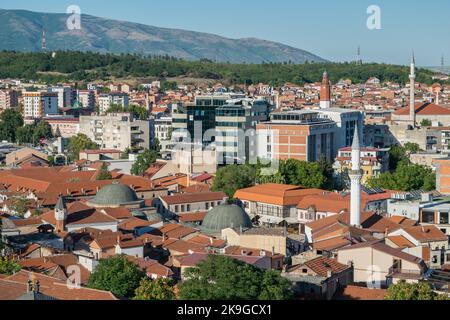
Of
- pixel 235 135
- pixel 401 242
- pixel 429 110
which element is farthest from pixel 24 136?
pixel 401 242

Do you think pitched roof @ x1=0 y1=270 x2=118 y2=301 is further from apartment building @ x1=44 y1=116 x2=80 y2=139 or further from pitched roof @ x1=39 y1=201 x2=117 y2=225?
apartment building @ x1=44 y1=116 x2=80 y2=139

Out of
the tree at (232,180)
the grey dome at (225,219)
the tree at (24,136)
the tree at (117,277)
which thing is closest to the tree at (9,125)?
the tree at (24,136)

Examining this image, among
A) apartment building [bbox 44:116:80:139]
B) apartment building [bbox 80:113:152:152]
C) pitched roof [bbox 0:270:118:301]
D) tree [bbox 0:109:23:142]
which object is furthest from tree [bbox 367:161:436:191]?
tree [bbox 0:109:23:142]

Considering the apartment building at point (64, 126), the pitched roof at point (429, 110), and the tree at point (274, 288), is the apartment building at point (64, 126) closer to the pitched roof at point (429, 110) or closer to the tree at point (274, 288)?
the pitched roof at point (429, 110)

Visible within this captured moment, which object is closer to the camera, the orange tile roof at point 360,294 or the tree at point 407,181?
the orange tile roof at point 360,294

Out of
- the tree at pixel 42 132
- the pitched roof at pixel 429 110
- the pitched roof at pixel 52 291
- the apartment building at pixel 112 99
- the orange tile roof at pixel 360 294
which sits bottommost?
the orange tile roof at pixel 360 294

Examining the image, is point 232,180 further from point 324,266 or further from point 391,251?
Answer: point 324,266
